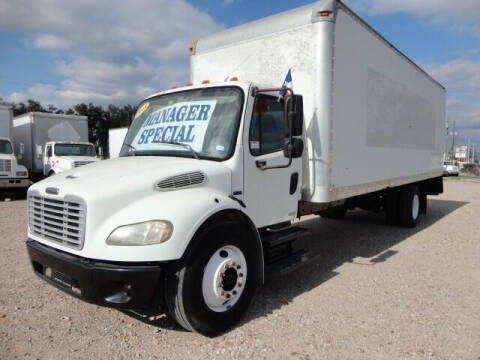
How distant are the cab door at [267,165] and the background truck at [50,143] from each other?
470 inches

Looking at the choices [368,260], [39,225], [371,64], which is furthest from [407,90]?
[39,225]

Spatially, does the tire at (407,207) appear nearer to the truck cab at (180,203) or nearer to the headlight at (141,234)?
the truck cab at (180,203)

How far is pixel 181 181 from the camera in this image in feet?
11.1

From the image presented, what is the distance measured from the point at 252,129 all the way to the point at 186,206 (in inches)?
47.6

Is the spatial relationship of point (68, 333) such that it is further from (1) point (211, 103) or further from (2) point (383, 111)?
(2) point (383, 111)

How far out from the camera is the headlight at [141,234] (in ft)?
9.60

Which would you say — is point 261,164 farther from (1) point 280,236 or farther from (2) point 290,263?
(2) point 290,263

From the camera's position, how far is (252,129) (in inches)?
154

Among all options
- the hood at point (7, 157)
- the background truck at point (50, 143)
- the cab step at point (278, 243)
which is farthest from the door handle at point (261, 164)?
the hood at point (7, 157)

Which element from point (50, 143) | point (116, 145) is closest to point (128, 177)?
point (116, 145)

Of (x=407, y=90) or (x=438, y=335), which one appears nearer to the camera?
(x=438, y=335)

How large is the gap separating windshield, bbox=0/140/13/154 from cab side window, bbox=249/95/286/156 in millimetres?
13516

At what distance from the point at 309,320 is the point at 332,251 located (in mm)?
2967

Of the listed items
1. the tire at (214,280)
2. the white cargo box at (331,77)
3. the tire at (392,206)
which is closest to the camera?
the tire at (214,280)
